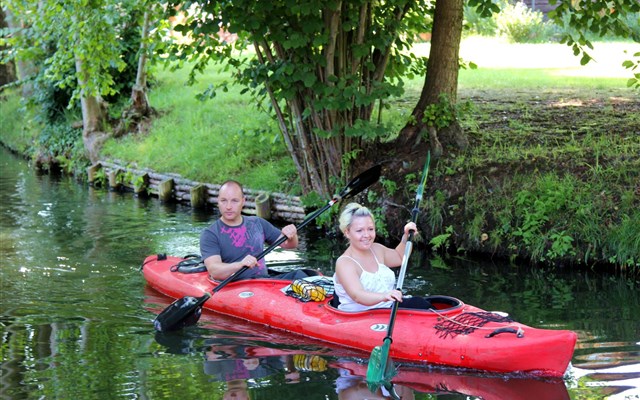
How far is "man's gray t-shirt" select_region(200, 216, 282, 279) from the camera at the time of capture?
28.6 ft

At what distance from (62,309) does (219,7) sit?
4.09m

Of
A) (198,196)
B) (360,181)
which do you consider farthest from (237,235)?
(198,196)

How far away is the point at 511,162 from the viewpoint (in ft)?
37.4

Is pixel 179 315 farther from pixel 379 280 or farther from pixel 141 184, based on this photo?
pixel 141 184

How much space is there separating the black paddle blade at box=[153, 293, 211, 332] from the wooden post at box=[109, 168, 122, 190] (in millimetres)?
9035

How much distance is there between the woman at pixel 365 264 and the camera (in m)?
7.20

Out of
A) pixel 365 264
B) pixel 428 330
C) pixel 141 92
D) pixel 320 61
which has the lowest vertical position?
pixel 428 330

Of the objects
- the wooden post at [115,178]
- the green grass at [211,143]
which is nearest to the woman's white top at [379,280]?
the green grass at [211,143]

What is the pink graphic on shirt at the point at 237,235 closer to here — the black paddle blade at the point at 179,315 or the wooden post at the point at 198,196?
the black paddle blade at the point at 179,315

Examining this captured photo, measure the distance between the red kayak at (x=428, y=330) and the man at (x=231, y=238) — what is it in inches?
9.3

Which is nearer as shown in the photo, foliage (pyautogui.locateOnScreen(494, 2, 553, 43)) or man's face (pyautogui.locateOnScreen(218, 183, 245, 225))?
man's face (pyautogui.locateOnScreen(218, 183, 245, 225))

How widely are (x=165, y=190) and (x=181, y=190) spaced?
27 centimetres

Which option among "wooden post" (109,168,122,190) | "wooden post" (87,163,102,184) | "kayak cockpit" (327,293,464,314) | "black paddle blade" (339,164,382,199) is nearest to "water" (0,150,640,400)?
"kayak cockpit" (327,293,464,314)

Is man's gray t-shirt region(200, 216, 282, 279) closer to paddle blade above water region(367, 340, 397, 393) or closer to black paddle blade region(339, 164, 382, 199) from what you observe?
black paddle blade region(339, 164, 382, 199)
